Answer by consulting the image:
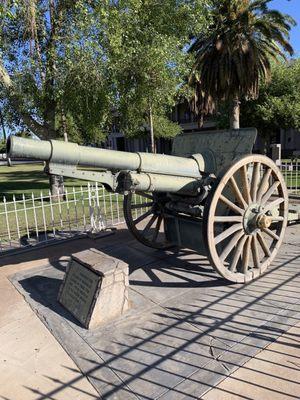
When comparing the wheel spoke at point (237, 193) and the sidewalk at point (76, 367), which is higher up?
the wheel spoke at point (237, 193)

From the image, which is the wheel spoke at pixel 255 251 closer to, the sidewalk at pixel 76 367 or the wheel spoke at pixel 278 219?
the sidewalk at pixel 76 367

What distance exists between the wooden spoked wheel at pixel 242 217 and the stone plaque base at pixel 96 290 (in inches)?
38.5

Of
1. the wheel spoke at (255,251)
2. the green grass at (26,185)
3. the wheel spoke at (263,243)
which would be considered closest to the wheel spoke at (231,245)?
the wheel spoke at (255,251)

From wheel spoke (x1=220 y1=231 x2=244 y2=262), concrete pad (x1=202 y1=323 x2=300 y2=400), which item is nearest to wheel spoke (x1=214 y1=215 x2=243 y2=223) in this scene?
wheel spoke (x1=220 y1=231 x2=244 y2=262)

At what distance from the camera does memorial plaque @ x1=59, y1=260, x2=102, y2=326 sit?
353 cm

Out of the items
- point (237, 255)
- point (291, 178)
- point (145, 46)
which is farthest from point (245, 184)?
point (145, 46)

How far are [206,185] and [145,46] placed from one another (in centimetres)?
759

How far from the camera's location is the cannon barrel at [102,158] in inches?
121

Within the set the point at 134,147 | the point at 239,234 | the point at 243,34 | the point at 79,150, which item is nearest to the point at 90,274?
the point at 79,150

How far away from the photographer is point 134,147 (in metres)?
51.3

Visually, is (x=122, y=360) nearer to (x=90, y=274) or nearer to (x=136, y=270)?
(x=90, y=274)

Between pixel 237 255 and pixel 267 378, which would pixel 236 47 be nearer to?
pixel 237 255

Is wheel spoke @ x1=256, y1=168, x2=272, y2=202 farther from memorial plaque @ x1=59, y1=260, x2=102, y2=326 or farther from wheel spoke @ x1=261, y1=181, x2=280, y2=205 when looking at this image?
memorial plaque @ x1=59, y1=260, x2=102, y2=326

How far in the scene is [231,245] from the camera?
396 cm
